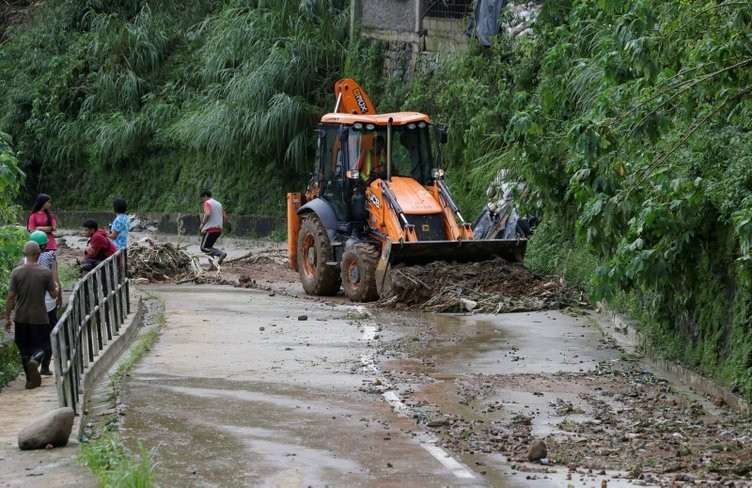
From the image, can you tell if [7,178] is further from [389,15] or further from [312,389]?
[389,15]

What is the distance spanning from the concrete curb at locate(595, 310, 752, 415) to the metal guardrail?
606 cm

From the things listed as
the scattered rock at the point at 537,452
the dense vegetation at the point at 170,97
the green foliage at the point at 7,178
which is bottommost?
the scattered rock at the point at 537,452

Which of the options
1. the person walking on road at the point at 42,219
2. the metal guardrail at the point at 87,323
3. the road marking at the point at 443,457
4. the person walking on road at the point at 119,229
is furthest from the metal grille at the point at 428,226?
the road marking at the point at 443,457

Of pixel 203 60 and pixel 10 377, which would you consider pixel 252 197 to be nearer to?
pixel 203 60

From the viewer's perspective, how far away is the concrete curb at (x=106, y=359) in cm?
1126

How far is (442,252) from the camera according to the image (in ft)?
66.1

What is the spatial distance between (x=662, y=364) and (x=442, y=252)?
20.6ft

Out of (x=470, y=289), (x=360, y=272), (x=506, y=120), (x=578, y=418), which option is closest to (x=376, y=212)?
(x=360, y=272)

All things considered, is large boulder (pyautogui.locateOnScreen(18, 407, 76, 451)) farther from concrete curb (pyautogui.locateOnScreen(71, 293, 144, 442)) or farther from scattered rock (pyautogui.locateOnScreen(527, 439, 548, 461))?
scattered rock (pyautogui.locateOnScreen(527, 439, 548, 461))

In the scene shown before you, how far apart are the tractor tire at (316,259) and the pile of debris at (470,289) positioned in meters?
1.99

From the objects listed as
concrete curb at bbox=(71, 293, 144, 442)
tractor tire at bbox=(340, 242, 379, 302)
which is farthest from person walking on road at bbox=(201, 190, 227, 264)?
concrete curb at bbox=(71, 293, 144, 442)

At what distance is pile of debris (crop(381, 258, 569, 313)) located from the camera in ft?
63.3

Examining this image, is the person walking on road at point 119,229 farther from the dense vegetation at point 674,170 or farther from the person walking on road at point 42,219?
the dense vegetation at point 674,170

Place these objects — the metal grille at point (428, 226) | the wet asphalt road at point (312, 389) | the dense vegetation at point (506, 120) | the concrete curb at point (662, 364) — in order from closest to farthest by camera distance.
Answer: the wet asphalt road at point (312, 389) → the concrete curb at point (662, 364) → the dense vegetation at point (506, 120) → the metal grille at point (428, 226)
